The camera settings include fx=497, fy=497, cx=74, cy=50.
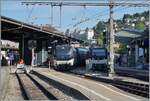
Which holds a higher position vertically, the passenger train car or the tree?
the tree

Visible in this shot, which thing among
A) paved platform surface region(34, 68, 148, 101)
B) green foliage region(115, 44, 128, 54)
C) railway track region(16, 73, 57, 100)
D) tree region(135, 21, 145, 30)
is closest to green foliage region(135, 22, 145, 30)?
tree region(135, 21, 145, 30)

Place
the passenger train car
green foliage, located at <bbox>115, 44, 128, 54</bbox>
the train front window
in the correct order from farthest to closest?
green foliage, located at <bbox>115, 44, 128, 54</bbox>, the passenger train car, the train front window

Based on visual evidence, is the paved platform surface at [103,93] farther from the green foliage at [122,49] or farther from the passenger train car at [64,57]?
the green foliage at [122,49]

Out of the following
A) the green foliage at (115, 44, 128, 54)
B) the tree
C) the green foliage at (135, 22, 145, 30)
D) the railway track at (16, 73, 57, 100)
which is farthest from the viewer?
Answer: the tree

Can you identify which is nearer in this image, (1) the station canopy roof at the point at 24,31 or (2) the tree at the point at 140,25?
(1) the station canopy roof at the point at 24,31

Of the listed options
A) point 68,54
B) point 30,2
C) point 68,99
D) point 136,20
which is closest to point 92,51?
point 68,54

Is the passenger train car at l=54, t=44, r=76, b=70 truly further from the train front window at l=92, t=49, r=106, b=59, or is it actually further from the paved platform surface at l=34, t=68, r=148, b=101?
the paved platform surface at l=34, t=68, r=148, b=101

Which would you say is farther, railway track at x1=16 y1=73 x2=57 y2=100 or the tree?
the tree

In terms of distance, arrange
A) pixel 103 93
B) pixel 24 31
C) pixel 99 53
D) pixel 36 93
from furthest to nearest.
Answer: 1. pixel 24 31
2. pixel 99 53
3. pixel 36 93
4. pixel 103 93

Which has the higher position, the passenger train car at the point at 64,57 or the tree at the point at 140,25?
the tree at the point at 140,25

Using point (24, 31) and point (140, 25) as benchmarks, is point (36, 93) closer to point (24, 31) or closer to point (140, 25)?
point (24, 31)

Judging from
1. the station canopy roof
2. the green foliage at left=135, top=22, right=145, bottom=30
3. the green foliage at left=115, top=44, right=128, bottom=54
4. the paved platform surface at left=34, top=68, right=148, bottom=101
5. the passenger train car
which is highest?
the green foliage at left=135, top=22, right=145, bottom=30

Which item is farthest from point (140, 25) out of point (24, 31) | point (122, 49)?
point (24, 31)

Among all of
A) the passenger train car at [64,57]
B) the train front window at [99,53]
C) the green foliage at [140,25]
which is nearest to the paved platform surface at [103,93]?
the train front window at [99,53]
